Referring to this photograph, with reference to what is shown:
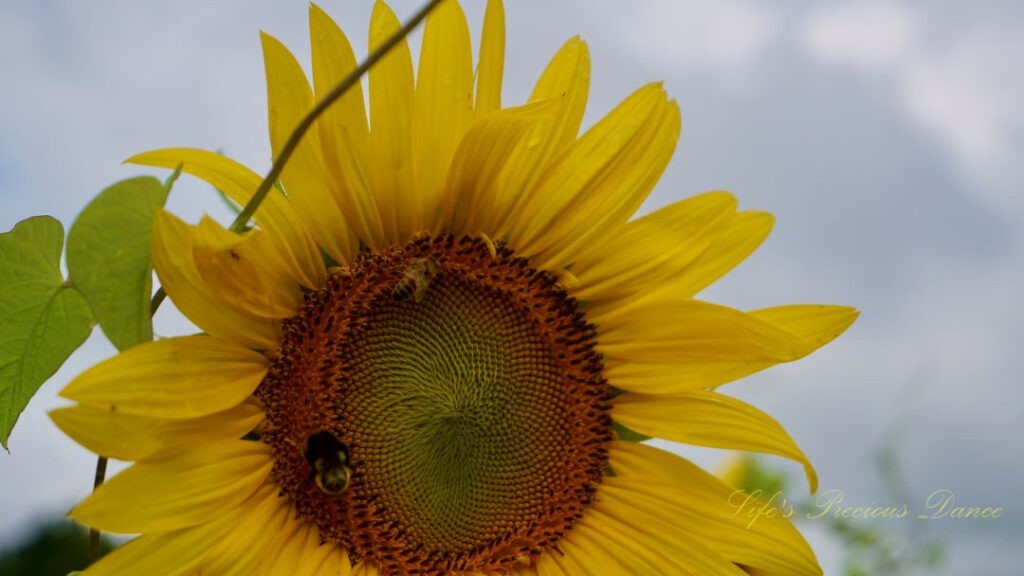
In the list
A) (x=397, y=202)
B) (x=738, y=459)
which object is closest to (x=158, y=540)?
(x=397, y=202)

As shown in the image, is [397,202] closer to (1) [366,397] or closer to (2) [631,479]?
(1) [366,397]

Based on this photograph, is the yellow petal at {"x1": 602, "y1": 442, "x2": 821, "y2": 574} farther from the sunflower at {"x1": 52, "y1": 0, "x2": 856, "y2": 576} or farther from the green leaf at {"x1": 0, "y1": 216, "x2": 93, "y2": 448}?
the green leaf at {"x1": 0, "y1": 216, "x2": 93, "y2": 448}

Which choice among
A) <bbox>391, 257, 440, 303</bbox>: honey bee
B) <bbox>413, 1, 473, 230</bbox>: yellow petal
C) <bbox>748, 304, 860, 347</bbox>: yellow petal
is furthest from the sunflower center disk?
<bbox>748, 304, 860, 347</bbox>: yellow petal

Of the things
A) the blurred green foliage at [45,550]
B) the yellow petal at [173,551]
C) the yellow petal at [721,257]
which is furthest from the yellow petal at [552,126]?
the blurred green foliage at [45,550]

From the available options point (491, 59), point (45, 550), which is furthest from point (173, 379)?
point (45, 550)

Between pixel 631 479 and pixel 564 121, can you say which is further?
pixel 631 479

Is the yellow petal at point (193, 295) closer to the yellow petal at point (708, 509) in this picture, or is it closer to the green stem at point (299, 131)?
the green stem at point (299, 131)
